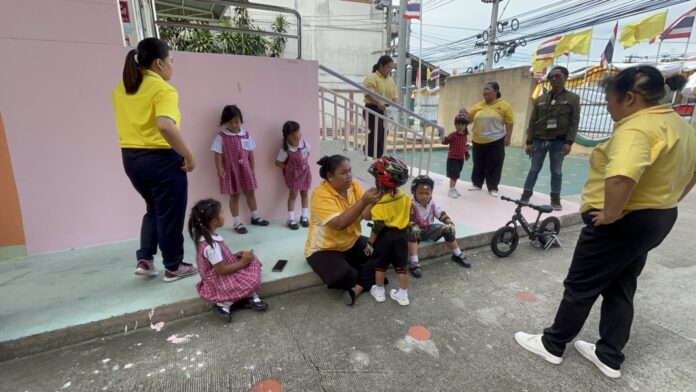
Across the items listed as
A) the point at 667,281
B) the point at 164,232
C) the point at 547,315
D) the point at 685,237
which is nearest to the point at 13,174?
the point at 164,232

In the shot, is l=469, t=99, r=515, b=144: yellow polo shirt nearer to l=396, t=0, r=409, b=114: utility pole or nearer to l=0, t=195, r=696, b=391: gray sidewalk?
l=0, t=195, r=696, b=391: gray sidewalk

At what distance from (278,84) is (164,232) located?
78.8 inches

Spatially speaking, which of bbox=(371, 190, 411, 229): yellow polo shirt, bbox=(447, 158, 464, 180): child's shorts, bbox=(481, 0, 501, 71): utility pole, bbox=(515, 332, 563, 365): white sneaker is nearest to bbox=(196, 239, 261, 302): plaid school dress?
bbox=(371, 190, 411, 229): yellow polo shirt

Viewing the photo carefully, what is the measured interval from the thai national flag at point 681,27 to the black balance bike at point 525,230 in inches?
345

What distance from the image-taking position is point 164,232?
2.46m

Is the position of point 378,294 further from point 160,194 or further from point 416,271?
point 160,194

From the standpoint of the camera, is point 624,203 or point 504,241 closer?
point 624,203

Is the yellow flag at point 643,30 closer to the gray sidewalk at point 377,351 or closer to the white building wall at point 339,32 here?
the white building wall at point 339,32

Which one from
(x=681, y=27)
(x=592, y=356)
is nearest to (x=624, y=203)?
(x=592, y=356)

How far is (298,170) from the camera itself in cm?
377

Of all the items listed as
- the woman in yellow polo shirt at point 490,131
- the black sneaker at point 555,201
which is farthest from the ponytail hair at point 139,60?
the black sneaker at point 555,201

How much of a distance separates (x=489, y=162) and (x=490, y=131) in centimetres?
52

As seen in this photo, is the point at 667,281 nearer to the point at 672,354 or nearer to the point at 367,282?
the point at 672,354

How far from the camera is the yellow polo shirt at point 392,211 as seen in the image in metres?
2.50
